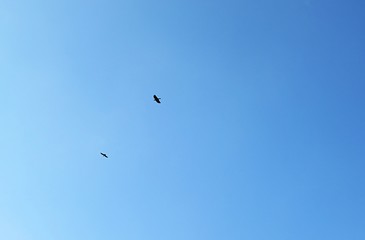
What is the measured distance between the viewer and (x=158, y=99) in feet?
153

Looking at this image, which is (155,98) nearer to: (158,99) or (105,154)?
(158,99)

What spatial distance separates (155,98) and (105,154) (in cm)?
2000

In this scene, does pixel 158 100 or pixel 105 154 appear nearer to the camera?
pixel 158 100

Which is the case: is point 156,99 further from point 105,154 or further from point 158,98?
point 105,154

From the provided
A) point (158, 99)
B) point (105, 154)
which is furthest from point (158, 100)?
point (105, 154)

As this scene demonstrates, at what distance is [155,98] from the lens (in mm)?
46094

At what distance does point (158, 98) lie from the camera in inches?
1838

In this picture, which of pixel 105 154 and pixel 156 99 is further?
pixel 105 154

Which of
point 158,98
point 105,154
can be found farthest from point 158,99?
point 105,154

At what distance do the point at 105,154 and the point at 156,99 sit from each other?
776 inches

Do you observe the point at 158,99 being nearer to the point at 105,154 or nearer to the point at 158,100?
the point at 158,100

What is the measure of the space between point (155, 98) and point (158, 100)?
3.04ft

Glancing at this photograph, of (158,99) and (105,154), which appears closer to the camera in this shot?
(158,99)

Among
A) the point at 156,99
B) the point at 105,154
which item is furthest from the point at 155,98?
the point at 105,154
